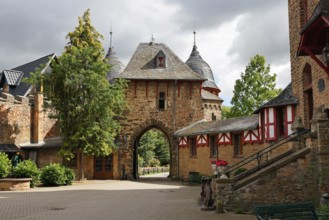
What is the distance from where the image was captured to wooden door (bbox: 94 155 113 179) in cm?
2884

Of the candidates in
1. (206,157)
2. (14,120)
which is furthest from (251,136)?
(14,120)

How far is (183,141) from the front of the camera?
27984mm

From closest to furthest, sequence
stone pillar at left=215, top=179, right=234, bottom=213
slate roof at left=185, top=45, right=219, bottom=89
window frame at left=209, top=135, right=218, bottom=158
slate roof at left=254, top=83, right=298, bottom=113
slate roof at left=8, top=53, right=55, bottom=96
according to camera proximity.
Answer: stone pillar at left=215, top=179, right=234, bottom=213, slate roof at left=254, top=83, right=298, bottom=113, window frame at left=209, top=135, right=218, bottom=158, slate roof at left=8, top=53, right=55, bottom=96, slate roof at left=185, top=45, right=219, bottom=89

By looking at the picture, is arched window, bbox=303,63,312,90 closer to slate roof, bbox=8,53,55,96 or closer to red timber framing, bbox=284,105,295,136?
red timber framing, bbox=284,105,295,136

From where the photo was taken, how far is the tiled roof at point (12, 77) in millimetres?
31881

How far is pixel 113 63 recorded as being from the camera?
123ft

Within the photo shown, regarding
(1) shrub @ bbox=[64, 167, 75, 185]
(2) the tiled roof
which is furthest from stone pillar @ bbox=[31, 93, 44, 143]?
(1) shrub @ bbox=[64, 167, 75, 185]

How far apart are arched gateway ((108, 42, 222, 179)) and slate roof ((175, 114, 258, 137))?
1156 millimetres

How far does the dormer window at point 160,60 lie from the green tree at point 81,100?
605 centimetres

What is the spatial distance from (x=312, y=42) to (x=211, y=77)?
109ft

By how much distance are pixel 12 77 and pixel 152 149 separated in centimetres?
2048

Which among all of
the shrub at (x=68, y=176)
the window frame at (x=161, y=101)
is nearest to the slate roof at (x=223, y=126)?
the window frame at (x=161, y=101)

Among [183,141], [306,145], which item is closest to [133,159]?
[183,141]

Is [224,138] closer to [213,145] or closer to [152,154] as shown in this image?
[213,145]
